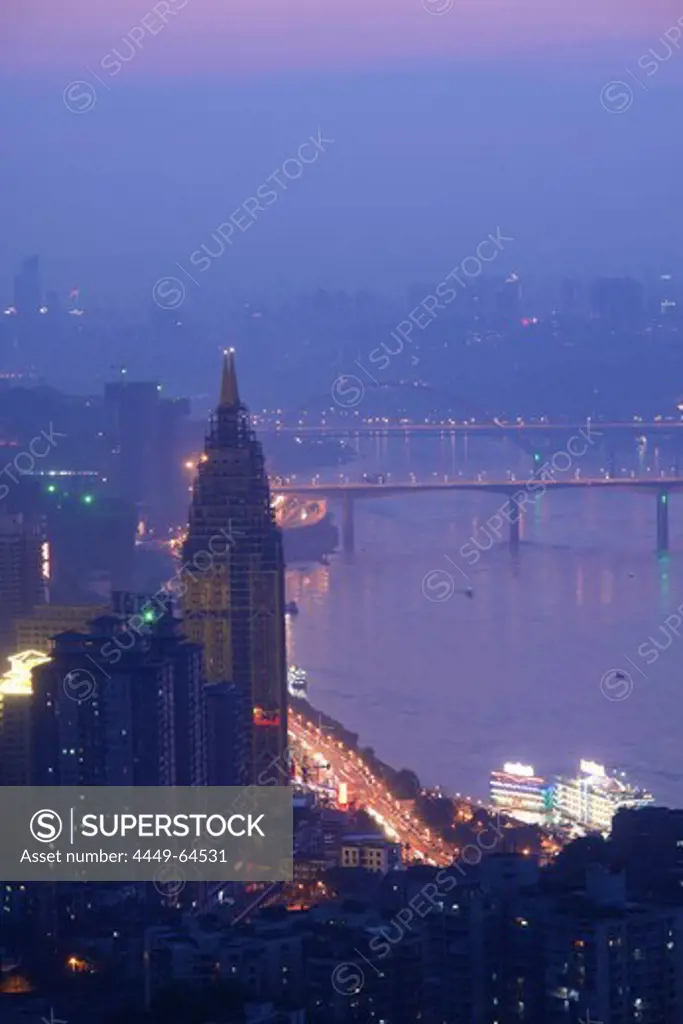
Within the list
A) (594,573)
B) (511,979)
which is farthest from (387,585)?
(511,979)

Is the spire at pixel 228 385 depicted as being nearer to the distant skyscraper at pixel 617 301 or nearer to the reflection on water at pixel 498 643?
the reflection on water at pixel 498 643

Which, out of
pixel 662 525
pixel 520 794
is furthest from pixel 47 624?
pixel 662 525

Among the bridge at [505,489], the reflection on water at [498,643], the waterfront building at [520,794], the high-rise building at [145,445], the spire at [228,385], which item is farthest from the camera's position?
the high-rise building at [145,445]

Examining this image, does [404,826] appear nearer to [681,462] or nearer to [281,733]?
[281,733]

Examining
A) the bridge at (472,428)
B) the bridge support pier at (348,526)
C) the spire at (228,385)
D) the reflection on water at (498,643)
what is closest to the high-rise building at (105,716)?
the reflection on water at (498,643)

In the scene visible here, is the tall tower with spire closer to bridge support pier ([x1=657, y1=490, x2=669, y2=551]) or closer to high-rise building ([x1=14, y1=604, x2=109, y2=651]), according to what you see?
high-rise building ([x1=14, y1=604, x2=109, y2=651])

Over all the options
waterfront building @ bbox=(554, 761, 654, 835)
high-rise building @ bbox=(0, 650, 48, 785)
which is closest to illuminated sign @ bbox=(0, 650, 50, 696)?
high-rise building @ bbox=(0, 650, 48, 785)

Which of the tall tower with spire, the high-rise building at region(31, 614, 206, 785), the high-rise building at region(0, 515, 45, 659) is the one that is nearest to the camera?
the high-rise building at region(31, 614, 206, 785)
